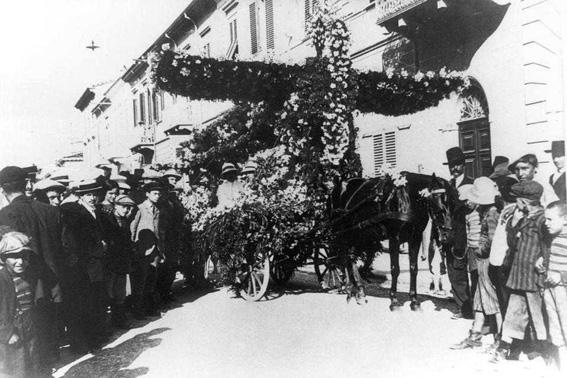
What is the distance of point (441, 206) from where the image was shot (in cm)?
508

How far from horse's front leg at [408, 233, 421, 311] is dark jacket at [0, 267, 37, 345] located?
12.8ft

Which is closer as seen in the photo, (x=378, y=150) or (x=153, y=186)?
(x=153, y=186)

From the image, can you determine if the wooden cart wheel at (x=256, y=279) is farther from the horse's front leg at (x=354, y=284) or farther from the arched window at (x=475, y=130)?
the arched window at (x=475, y=130)

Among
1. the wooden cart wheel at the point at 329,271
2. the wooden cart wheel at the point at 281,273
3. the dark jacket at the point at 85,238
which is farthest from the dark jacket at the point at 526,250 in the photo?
the dark jacket at the point at 85,238

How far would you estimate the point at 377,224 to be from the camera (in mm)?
5738

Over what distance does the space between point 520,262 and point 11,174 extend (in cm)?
396

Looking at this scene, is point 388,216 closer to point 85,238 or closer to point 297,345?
point 297,345

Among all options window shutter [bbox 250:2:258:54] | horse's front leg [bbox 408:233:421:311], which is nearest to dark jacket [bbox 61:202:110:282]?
horse's front leg [bbox 408:233:421:311]

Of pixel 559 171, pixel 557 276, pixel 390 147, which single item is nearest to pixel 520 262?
pixel 557 276

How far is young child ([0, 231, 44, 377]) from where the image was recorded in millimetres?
3086

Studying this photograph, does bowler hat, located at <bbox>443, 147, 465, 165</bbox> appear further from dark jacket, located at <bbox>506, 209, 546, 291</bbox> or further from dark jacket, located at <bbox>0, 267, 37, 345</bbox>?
dark jacket, located at <bbox>0, 267, 37, 345</bbox>

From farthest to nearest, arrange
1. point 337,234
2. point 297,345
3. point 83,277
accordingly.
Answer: point 337,234 → point 83,277 → point 297,345

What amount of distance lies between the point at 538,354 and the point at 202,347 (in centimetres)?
287

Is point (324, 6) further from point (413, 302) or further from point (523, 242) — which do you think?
point (523, 242)
